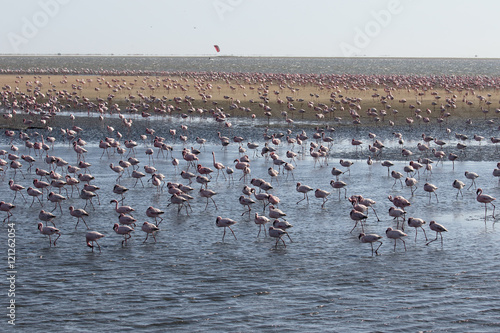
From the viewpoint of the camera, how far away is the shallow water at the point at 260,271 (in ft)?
34.6

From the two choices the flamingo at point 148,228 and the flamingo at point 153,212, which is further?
the flamingo at point 153,212

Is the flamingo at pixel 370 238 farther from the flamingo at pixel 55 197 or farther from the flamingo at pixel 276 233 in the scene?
the flamingo at pixel 55 197

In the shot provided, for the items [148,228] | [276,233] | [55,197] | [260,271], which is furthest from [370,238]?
[55,197]

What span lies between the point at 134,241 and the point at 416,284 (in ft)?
20.6

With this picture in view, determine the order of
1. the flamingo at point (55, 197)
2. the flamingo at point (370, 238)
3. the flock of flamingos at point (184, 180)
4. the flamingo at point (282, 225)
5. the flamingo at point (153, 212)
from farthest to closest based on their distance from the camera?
1. the flamingo at point (55, 197)
2. the flamingo at point (153, 212)
3. the flock of flamingos at point (184, 180)
4. the flamingo at point (282, 225)
5. the flamingo at point (370, 238)

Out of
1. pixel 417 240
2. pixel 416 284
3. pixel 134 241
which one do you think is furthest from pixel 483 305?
pixel 134 241

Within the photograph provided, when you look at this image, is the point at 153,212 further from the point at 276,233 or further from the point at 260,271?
the point at 260,271

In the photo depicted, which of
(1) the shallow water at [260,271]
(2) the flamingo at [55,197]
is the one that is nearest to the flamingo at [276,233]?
(1) the shallow water at [260,271]

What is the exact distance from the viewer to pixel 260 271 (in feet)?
41.4

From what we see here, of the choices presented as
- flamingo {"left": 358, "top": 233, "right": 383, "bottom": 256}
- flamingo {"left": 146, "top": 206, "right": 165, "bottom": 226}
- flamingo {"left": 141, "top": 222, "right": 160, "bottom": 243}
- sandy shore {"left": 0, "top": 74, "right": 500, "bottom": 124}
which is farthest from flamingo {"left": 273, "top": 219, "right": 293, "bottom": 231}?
sandy shore {"left": 0, "top": 74, "right": 500, "bottom": 124}

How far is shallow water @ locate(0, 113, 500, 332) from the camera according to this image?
34.6ft

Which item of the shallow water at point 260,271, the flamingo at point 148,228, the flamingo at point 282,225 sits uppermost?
the flamingo at point 282,225

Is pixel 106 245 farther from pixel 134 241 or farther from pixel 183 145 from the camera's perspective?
pixel 183 145

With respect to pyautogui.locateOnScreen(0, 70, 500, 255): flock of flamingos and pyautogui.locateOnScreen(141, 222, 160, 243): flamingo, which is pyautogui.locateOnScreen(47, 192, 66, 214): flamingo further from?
pyautogui.locateOnScreen(141, 222, 160, 243): flamingo
